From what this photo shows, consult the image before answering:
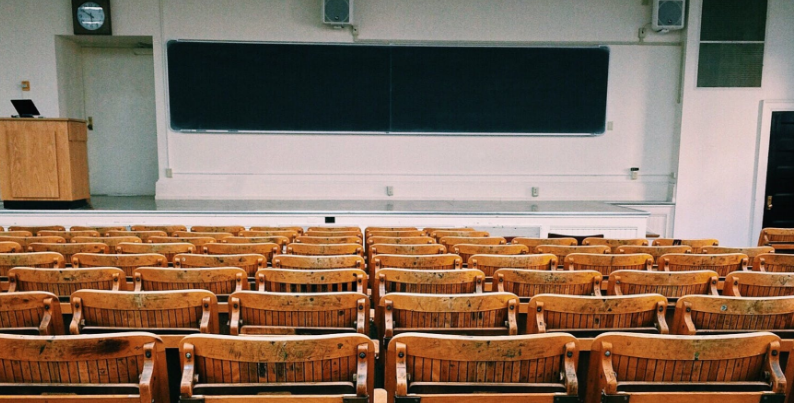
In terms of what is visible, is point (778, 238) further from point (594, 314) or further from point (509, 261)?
point (594, 314)

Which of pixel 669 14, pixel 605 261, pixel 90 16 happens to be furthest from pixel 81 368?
pixel 669 14

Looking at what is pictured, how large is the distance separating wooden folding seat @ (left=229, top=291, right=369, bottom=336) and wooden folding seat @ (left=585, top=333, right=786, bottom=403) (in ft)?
3.24

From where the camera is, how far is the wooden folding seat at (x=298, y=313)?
2.20 metres

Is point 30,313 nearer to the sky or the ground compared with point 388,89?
nearer to the ground

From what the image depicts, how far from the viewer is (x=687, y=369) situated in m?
1.74

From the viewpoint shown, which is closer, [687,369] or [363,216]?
[687,369]

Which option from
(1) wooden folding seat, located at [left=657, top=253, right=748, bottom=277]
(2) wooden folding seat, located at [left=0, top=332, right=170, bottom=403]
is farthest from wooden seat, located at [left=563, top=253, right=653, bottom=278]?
(2) wooden folding seat, located at [left=0, top=332, right=170, bottom=403]

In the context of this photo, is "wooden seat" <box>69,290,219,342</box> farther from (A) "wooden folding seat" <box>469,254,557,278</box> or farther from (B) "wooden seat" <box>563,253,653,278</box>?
(B) "wooden seat" <box>563,253,653,278</box>

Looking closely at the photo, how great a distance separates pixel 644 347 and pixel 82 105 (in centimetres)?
928

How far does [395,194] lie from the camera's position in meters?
8.20

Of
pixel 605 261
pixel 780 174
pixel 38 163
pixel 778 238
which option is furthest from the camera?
pixel 780 174

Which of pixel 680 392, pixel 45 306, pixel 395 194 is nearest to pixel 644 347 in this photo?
pixel 680 392

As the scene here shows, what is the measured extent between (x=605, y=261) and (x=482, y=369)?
1.97 meters

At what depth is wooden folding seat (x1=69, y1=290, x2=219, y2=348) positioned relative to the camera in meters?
2.17
